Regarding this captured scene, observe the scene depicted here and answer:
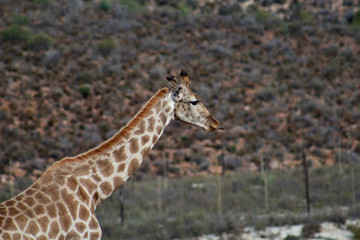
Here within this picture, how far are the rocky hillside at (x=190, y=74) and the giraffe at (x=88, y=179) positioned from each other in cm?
2097

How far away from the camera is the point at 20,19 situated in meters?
42.8

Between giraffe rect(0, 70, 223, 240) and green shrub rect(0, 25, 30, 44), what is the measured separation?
32.8 meters

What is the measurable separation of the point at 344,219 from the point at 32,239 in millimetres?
13737

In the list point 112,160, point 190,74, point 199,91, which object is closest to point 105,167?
point 112,160

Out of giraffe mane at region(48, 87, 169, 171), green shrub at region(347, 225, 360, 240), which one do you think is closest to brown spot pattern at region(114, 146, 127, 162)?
giraffe mane at region(48, 87, 169, 171)

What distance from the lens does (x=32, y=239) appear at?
700cm

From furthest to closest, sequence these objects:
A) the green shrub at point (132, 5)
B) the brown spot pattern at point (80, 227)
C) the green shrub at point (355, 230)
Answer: the green shrub at point (132, 5)
the green shrub at point (355, 230)
the brown spot pattern at point (80, 227)

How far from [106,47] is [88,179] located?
34398mm

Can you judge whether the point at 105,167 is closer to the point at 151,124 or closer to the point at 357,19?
the point at 151,124

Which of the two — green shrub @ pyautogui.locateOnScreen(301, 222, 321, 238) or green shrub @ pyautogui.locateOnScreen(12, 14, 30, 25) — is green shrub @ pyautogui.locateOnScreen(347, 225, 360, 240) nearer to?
green shrub @ pyautogui.locateOnScreen(301, 222, 321, 238)

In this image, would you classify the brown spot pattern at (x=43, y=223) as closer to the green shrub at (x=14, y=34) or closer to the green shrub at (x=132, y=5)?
the green shrub at (x=14, y=34)

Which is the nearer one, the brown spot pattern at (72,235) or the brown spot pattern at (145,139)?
the brown spot pattern at (72,235)

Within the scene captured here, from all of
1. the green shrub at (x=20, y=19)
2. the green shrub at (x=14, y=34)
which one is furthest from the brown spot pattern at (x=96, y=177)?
the green shrub at (x=20, y=19)

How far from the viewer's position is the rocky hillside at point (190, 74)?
108 ft
